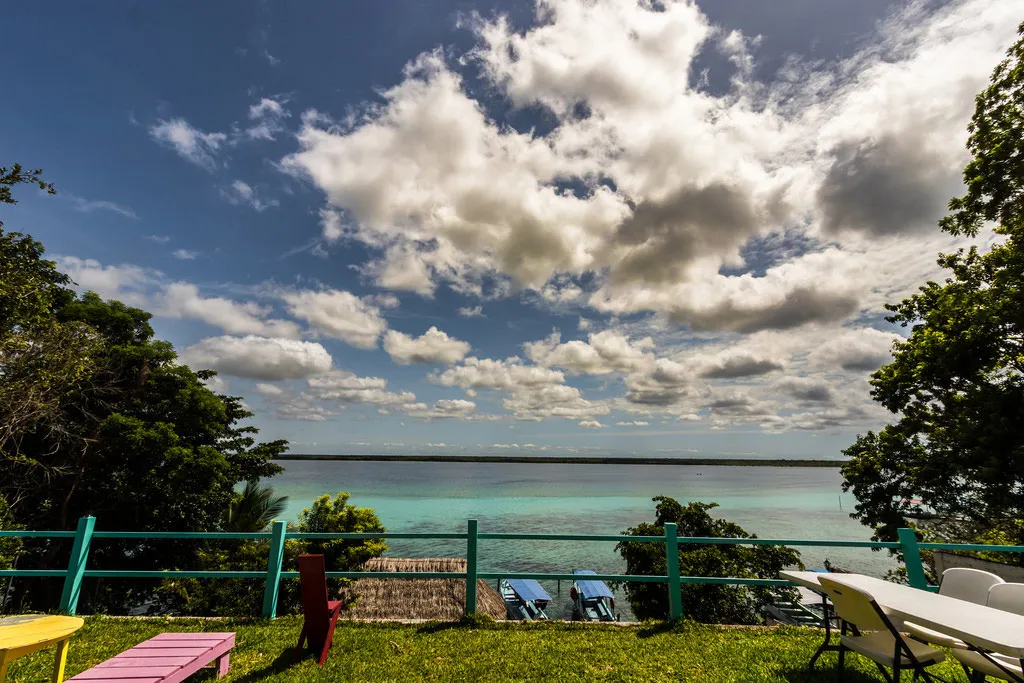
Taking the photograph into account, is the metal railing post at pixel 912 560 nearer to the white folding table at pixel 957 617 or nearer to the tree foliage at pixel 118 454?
the white folding table at pixel 957 617

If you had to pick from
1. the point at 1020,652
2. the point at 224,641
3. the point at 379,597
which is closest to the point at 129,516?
the point at 379,597

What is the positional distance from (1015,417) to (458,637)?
16.0 m

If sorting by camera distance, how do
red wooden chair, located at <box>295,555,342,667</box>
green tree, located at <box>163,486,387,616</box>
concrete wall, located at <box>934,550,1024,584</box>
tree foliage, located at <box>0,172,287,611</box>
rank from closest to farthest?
red wooden chair, located at <box>295,555,342,667</box> < concrete wall, located at <box>934,550,1024,584</box> < tree foliage, located at <box>0,172,287,611</box> < green tree, located at <box>163,486,387,616</box>

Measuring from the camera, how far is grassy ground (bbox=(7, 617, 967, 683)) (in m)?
4.31

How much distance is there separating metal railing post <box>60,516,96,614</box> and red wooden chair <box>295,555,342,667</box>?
3.25 meters

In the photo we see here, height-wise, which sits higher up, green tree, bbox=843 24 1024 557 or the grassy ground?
green tree, bbox=843 24 1024 557

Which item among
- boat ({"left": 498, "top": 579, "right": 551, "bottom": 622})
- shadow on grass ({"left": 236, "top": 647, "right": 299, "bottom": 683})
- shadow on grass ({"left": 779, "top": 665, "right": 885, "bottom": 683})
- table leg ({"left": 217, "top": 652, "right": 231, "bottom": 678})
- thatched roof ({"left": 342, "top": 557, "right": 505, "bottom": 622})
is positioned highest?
table leg ({"left": 217, "top": 652, "right": 231, "bottom": 678})

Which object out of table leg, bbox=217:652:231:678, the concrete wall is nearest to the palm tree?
table leg, bbox=217:652:231:678

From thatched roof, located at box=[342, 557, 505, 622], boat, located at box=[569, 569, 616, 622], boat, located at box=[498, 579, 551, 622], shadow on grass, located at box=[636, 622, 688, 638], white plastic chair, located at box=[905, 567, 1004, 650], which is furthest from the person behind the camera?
boat, located at box=[498, 579, 551, 622]

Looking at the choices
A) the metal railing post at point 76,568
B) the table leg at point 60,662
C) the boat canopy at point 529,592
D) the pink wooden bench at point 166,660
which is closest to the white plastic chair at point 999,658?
the pink wooden bench at point 166,660

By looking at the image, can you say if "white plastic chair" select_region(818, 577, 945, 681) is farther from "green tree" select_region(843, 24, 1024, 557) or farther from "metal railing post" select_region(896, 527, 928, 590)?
"green tree" select_region(843, 24, 1024, 557)

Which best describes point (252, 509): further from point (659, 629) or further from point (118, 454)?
point (659, 629)

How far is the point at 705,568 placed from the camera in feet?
52.2

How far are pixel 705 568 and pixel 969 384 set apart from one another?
1006 cm
